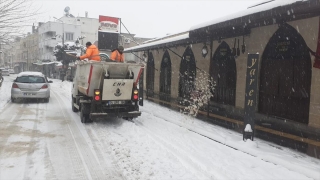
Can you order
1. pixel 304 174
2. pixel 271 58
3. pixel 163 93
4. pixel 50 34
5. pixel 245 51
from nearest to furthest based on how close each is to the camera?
pixel 304 174, pixel 271 58, pixel 245 51, pixel 163 93, pixel 50 34

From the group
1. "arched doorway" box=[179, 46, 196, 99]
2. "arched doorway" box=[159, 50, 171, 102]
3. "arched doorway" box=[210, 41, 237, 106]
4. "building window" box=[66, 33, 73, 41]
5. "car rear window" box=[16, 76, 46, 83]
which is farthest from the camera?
"building window" box=[66, 33, 73, 41]

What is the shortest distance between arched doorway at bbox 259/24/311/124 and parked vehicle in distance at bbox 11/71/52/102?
10741 mm

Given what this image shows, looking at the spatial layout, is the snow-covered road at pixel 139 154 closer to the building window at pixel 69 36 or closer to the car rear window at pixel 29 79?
the car rear window at pixel 29 79

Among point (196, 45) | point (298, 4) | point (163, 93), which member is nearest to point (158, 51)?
point (163, 93)

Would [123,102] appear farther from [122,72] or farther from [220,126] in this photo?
[220,126]

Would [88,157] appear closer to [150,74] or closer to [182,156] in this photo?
[182,156]

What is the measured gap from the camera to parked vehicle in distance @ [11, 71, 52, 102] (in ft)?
43.2

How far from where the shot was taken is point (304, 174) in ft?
15.4

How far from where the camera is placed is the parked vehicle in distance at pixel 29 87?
43.2 ft

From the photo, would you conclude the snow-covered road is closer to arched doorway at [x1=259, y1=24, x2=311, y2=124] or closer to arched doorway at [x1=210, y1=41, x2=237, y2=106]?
arched doorway at [x1=259, y1=24, x2=311, y2=124]

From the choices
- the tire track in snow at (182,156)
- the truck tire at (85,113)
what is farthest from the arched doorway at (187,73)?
the tire track in snow at (182,156)

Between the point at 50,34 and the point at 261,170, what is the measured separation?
2367 inches

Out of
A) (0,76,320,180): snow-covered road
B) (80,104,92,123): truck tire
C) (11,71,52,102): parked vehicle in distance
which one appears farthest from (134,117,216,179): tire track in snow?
(11,71,52,102): parked vehicle in distance

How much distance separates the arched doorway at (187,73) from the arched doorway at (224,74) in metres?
1.94
